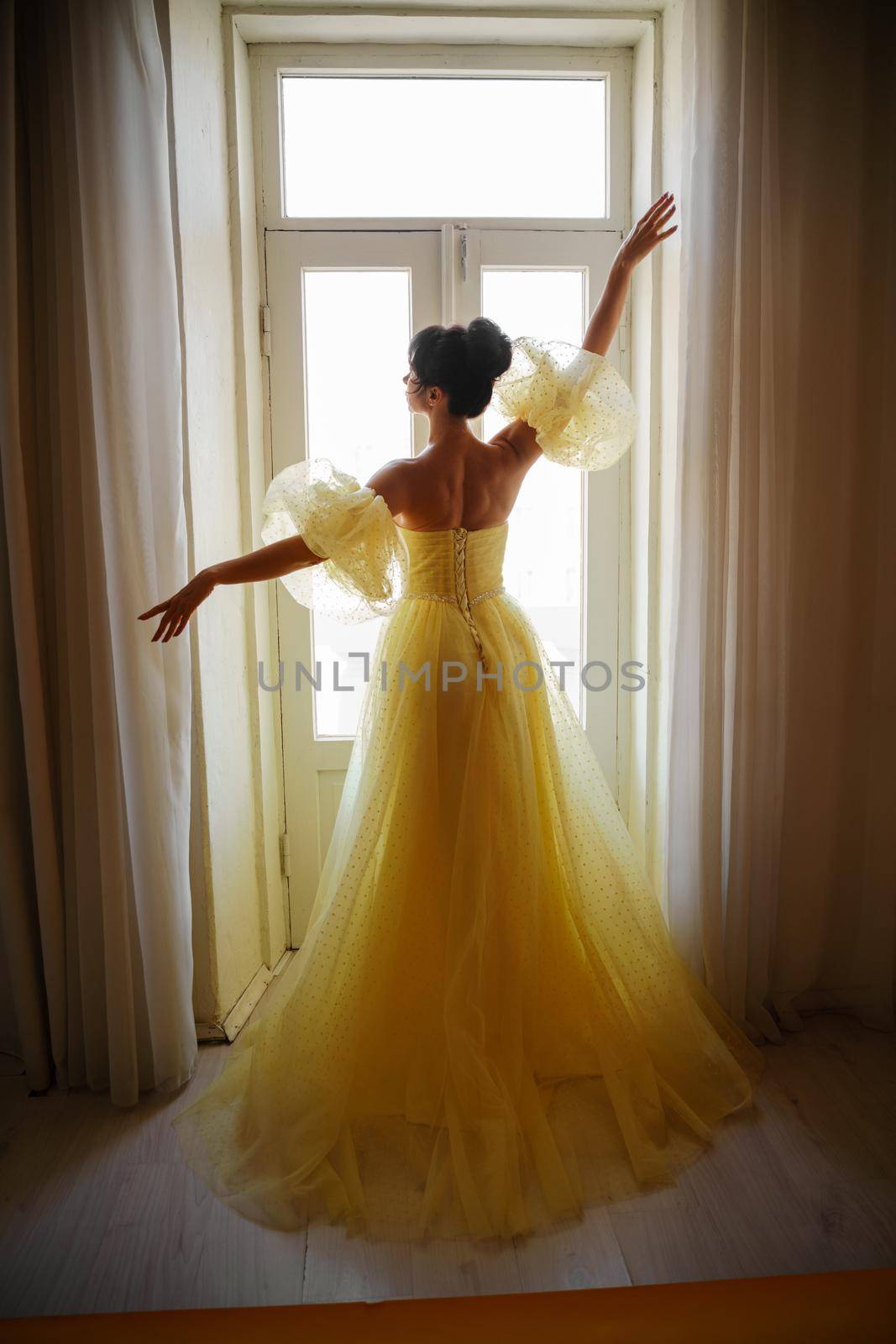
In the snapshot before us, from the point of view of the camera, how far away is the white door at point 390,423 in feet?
7.59

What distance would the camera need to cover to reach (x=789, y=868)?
85.0 inches

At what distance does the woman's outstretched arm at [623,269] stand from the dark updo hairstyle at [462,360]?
240 mm

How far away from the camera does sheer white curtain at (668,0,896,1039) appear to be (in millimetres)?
1917

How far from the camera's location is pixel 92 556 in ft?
5.87

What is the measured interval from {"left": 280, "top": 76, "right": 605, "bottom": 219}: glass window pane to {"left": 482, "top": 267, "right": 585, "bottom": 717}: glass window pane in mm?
202

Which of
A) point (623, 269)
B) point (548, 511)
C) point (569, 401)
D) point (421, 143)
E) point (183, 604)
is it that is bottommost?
point (183, 604)

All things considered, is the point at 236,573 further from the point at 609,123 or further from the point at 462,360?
the point at 609,123

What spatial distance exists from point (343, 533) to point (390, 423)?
2.73 feet

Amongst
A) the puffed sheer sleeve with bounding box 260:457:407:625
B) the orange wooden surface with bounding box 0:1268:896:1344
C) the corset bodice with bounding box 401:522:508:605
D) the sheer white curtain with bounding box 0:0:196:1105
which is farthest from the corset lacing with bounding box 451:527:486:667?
the orange wooden surface with bounding box 0:1268:896:1344

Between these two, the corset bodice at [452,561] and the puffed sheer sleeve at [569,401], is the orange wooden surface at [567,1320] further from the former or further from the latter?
the puffed sheer sleeve at [569,401]

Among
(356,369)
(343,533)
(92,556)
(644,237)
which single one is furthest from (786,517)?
(92,556)

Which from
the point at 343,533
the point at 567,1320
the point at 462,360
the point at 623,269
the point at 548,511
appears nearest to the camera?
the point at 567,1320

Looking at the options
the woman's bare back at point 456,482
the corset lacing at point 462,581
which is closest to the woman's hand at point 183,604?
the woman's bare back at point 456,482

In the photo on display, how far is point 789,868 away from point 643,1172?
0.86 meters
